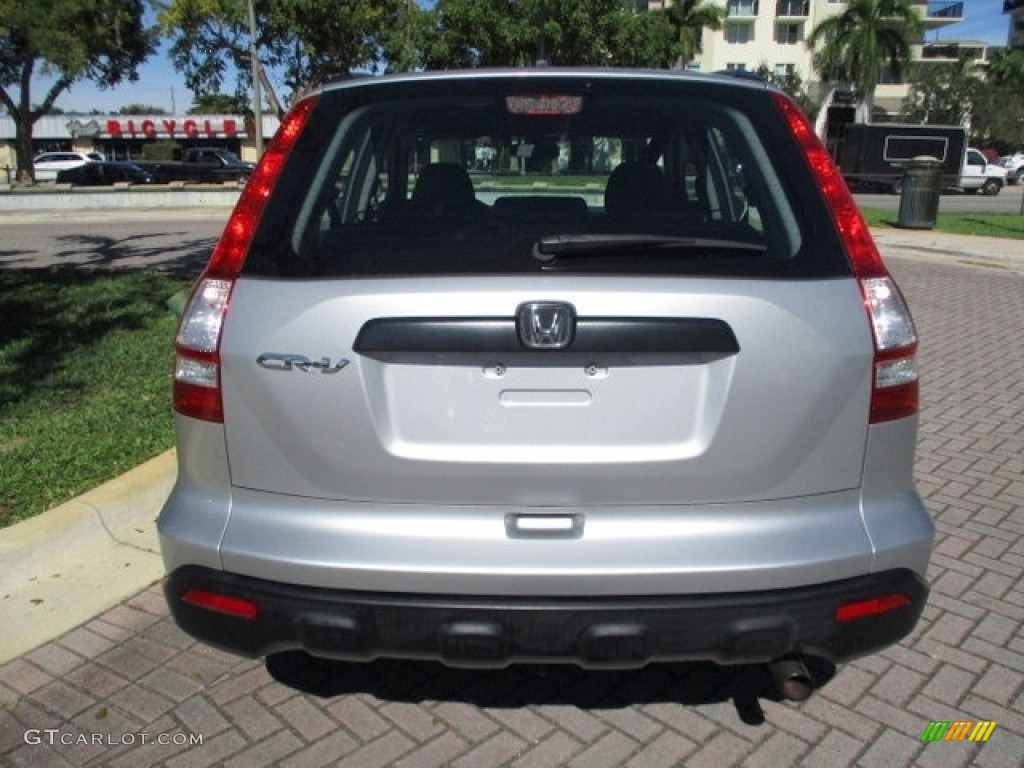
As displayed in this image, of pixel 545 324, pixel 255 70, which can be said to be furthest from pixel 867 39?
pixel 545 324

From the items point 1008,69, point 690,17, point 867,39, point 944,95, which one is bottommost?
point 944,95

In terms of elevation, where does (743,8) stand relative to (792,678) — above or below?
above

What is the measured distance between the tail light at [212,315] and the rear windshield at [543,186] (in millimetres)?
49

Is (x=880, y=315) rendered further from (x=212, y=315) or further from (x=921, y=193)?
(x=921, y=193)

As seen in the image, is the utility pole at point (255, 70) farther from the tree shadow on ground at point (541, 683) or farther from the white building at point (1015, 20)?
the white building at point (1015, 20)

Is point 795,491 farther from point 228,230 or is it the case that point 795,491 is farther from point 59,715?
point 59,715

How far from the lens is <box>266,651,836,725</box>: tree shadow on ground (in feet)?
9.15

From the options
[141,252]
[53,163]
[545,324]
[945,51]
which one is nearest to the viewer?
[545,324]

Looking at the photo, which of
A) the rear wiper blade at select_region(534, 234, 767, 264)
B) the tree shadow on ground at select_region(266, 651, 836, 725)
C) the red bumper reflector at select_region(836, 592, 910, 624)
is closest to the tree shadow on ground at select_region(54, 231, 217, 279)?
the tree shadow on ground at select_region(266, 651, 836, 725)

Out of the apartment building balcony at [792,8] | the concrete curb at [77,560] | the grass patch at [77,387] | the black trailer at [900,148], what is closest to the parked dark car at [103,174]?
the black trailer at [900,148]

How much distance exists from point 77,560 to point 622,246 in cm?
269

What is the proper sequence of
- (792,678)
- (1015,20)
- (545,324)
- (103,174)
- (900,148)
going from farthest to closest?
(1015,20)
(103,174)
(900,148)
(792,678)
(545,324)

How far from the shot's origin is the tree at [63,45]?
31.2m

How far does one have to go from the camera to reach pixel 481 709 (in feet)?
9.01
